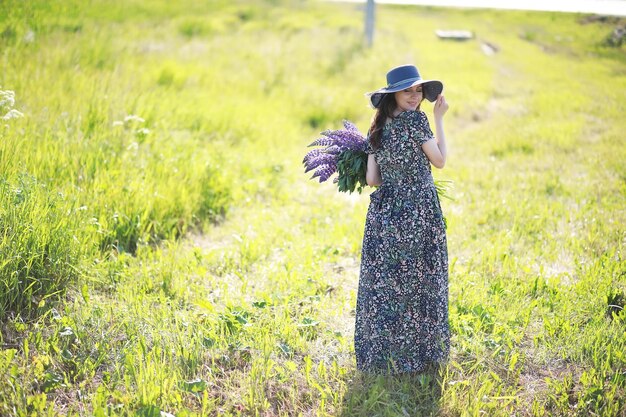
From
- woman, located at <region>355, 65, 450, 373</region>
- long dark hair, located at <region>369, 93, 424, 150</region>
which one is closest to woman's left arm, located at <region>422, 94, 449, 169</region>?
woman, located at <region>355, 65, 450, 373</region>

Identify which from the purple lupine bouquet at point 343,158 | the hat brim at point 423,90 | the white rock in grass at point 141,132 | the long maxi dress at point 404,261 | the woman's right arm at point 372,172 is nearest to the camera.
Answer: the hat brim at point 423,90

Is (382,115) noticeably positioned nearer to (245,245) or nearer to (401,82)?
(401,82)

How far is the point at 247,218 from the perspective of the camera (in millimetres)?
6160

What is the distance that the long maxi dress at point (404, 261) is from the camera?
3344 mm

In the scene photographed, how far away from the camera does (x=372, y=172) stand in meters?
3.51

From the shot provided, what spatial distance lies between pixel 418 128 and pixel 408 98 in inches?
8.4

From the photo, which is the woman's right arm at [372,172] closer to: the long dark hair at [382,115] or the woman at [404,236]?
the woman at [404,236]

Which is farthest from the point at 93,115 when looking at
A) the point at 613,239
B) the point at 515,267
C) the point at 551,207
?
the point at 613,239

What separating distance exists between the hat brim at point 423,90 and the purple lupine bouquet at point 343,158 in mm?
338

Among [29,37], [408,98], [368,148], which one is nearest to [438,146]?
[408,98]

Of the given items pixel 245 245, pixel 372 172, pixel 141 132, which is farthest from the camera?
pixel 141 132

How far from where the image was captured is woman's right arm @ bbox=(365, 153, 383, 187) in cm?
351

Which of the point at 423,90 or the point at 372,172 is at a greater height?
the point at 423,90

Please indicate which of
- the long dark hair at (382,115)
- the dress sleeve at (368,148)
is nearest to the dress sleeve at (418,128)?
the long dark hair at (382,115)
